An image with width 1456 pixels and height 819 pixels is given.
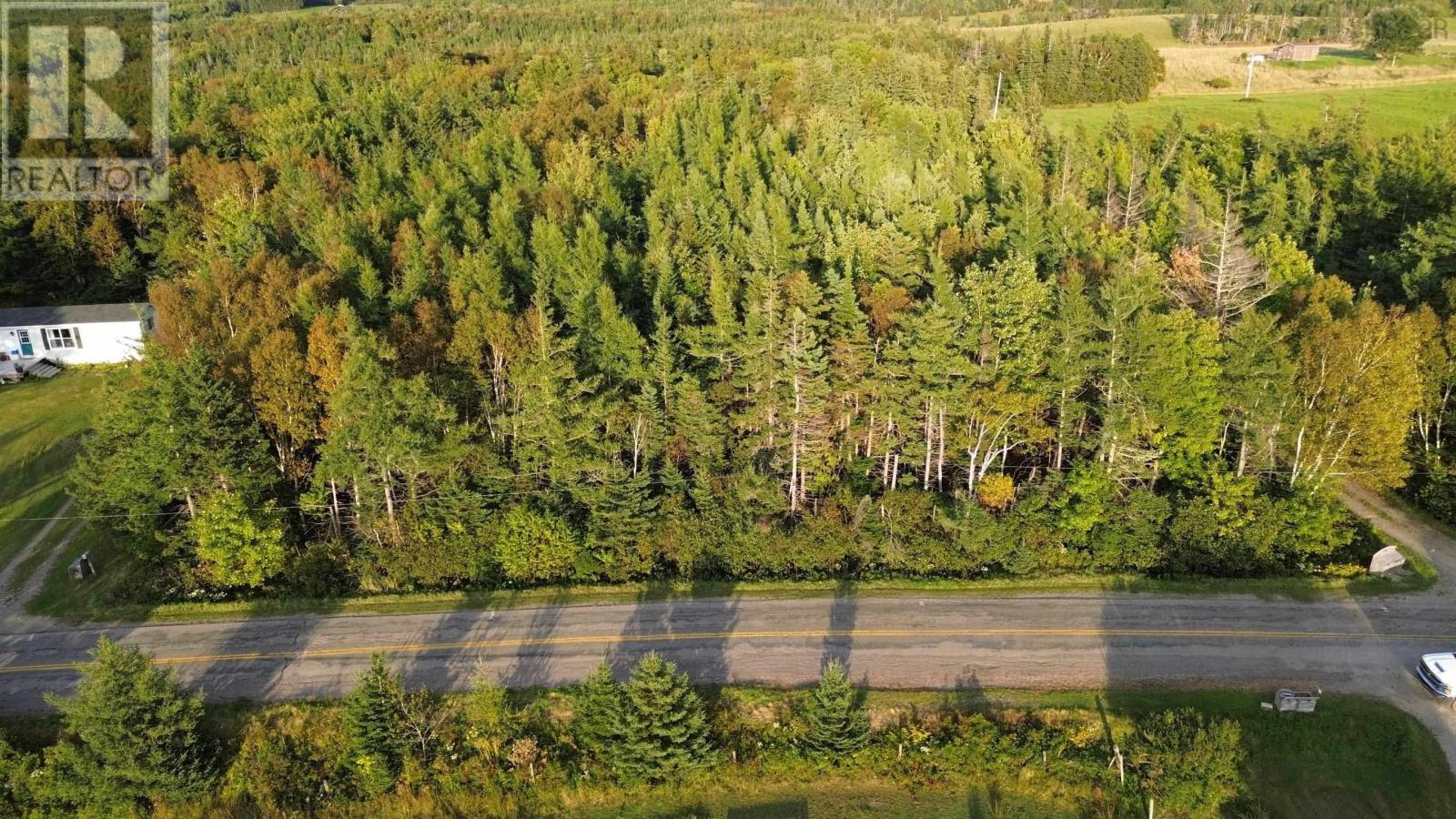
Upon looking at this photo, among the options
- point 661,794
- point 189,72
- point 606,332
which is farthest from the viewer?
point 189,72

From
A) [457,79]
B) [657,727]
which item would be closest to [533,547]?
[657,727]

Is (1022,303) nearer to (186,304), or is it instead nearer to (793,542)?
(793,542)

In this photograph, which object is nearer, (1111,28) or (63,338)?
(63,338)

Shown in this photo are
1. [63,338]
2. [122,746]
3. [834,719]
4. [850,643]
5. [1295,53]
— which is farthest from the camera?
[1295,53]

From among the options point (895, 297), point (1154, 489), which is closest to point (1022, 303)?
point (895, 297)

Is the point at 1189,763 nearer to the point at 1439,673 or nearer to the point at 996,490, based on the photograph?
the point at 1439,673

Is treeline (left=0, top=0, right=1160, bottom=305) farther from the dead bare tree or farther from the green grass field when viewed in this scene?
the dead bare tree
